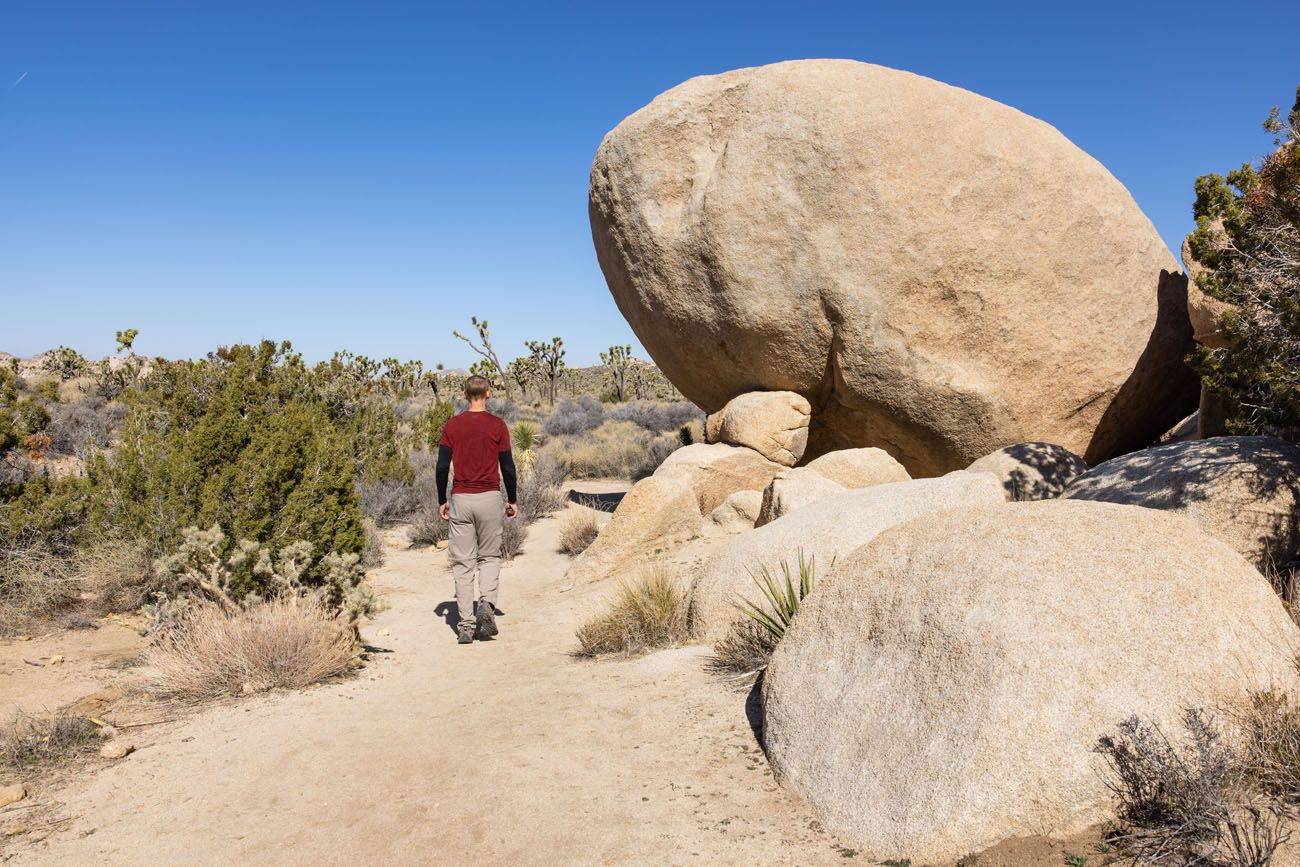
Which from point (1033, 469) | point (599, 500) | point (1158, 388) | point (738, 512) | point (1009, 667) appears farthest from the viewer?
point (599, 500)

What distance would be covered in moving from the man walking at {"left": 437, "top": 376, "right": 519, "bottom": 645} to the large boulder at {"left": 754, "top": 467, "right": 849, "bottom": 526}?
2.52 metres

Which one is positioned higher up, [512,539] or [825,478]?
[825,478]

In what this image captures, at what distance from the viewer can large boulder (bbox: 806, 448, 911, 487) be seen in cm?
886

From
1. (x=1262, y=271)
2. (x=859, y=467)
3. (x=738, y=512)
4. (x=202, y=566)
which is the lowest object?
(x=738, y=512)

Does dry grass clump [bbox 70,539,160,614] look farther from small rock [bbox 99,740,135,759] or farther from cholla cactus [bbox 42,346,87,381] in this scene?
cholla cactus [bbox 42,346,87,381]

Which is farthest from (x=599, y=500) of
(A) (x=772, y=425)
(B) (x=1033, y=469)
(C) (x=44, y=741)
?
(C) (x=44, y=741)

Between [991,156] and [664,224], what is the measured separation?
376 centimetres

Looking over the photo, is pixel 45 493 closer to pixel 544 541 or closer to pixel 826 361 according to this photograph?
pixel 544 541

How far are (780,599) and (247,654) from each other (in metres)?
3.47

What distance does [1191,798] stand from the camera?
257cm

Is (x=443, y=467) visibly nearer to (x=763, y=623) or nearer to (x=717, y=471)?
(x=763, y=623)

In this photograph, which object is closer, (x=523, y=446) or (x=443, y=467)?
(x=443, y=467)

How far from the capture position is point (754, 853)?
3.15m

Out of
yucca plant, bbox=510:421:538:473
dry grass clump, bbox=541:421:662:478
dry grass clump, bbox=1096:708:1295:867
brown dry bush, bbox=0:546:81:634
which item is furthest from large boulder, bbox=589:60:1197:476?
dry grass clump, bbox=541:421:662:478
